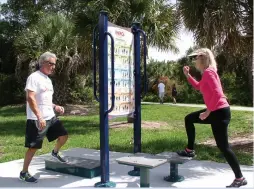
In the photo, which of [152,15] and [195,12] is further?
[152,15]

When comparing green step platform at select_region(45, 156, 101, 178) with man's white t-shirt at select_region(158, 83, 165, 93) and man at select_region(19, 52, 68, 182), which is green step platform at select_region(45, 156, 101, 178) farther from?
man's white t-shirt at select_region(158, 83, 165, 93)

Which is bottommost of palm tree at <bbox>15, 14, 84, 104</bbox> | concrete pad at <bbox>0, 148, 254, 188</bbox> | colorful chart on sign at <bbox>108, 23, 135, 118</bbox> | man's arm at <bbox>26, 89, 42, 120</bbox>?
concrete pad at <bbox>0, 148, 254, 188</bbox>

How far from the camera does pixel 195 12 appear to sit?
24.7 feet

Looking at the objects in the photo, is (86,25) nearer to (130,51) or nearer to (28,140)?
(130,51)

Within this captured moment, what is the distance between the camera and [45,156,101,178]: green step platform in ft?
16.6

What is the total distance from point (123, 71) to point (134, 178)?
4.94ft

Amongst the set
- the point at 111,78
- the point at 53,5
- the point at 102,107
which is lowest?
the point at 102,107

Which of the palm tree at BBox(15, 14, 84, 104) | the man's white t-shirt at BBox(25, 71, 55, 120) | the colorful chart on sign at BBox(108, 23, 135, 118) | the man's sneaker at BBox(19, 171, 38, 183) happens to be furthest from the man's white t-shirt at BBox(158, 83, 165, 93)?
the man's sneaker at BBox(19, 171, 38, 183)

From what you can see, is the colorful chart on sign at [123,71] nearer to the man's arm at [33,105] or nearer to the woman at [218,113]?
the man's arm at [33,105]

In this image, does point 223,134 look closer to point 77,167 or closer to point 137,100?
point 137,100

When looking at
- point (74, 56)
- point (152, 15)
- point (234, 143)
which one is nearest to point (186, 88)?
point (74, 56)

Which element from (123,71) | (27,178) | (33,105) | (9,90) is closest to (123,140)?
(123,71)

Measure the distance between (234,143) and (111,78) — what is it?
4.62 metres

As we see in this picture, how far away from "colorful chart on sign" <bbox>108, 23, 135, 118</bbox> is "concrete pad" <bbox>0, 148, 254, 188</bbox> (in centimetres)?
95
